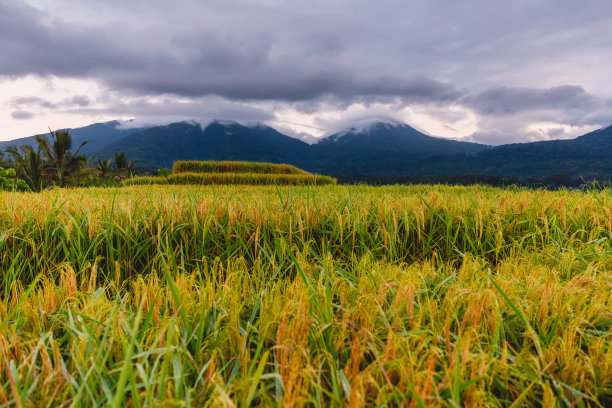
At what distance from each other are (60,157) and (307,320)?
28742 millimetres

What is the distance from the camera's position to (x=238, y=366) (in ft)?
3.22

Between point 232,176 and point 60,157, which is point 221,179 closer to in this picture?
point 232,176

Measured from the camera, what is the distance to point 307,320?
1016 millimetres

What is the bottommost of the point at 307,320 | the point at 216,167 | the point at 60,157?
the point at 307,320

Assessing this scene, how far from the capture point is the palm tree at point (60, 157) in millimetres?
21953

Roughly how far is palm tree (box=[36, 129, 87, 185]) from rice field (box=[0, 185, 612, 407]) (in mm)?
24845

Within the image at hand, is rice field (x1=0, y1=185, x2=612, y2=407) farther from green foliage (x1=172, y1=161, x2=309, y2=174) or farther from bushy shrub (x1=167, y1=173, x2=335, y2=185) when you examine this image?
green foliage (x1=172, y1=161, x2=309, y2=174)

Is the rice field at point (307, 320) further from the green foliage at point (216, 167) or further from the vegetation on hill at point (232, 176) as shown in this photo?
the green foliage at point (216, 167)

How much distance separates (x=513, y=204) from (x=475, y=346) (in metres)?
2.58

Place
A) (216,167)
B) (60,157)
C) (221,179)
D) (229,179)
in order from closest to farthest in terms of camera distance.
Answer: (229,179) < (221,179) < (216,167) < (60,157)

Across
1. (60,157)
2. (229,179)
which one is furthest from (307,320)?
(60,157)

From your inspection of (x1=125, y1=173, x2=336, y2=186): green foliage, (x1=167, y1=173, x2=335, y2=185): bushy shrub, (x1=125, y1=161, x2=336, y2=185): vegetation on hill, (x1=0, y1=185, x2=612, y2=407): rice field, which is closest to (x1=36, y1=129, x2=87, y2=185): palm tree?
(x1=125, y1=161, x2=336, y2=185): vegetation on hill

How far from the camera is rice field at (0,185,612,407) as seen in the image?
839mm

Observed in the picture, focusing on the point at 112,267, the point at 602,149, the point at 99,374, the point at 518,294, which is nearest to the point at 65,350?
the point at 99,374
